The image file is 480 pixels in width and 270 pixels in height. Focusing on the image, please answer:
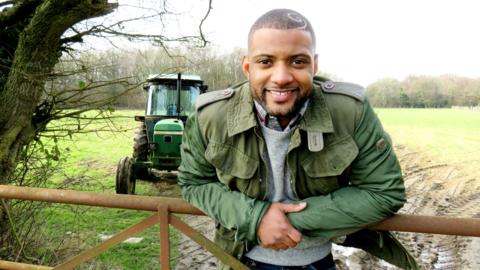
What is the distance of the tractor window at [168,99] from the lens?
9711mm

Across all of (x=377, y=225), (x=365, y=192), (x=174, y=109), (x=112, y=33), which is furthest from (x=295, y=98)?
(x=174, y=109)

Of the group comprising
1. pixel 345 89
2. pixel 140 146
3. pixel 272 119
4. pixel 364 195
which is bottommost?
pixel 140 146

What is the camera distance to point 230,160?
1.63 m

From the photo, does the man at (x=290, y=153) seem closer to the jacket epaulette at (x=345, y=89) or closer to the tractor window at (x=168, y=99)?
the jacket epaulette at (x=345, y=89)

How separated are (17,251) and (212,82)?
32.0 feet

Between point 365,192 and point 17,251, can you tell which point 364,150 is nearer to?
point 365,192

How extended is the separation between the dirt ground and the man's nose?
159 inches

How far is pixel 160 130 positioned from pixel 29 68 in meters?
5.12

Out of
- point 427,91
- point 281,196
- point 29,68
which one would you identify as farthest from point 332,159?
point 427,91

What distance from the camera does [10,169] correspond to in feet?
12.4

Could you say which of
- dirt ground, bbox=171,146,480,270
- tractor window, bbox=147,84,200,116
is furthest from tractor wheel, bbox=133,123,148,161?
dirt ground, bbox=171,146,480,270

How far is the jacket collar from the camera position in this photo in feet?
5.05

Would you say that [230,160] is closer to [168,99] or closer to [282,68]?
[282,68]

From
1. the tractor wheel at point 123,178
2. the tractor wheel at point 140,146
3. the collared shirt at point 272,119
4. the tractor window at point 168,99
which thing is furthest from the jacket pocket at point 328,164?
the tractor window at point 168,99
